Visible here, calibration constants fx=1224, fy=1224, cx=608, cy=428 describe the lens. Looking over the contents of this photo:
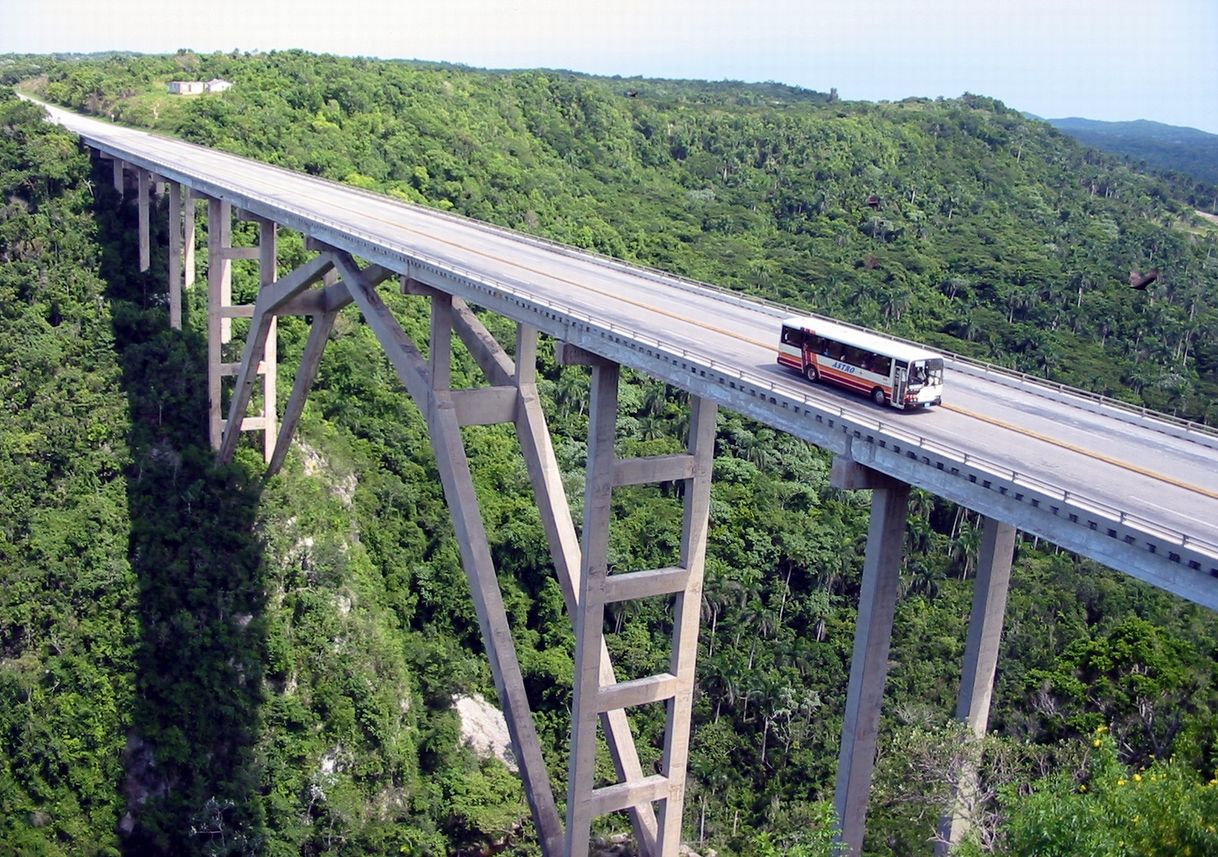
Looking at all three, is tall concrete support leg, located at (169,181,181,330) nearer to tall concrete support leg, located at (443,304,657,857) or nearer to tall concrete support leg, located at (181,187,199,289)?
tall concrete support leg, located at (181,187,199,289)

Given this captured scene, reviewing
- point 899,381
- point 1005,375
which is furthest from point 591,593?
point 1005,375

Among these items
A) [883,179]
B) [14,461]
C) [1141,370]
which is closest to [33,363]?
[14,461]

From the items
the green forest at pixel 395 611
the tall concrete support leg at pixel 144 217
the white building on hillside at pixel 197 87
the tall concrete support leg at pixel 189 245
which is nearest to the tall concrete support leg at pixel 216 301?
the green forest at pixel 395 611

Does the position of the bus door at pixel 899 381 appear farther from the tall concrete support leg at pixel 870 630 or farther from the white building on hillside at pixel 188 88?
the white building on hillside at pixel 188 88

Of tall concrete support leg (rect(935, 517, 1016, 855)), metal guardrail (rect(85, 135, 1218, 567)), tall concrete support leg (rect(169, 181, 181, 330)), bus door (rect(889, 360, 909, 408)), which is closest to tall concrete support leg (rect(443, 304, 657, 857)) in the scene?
metal guardrail (rect(85, 135, 1218, 567))

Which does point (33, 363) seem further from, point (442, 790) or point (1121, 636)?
point (1121, 636)

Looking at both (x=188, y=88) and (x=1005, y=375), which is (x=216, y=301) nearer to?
(x=1005, y=375)
